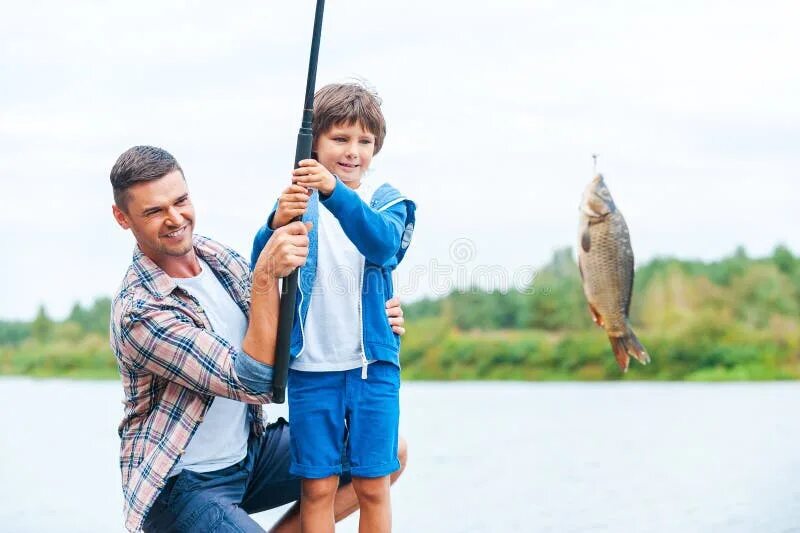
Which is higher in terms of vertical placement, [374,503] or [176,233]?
[176,233]

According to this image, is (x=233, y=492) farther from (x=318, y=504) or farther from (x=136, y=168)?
(x=136, y=168)

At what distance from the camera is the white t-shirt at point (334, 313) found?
8.89ft

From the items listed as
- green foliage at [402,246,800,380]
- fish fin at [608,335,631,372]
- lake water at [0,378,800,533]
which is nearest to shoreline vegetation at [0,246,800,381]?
green foliage at [402,246,800,380]

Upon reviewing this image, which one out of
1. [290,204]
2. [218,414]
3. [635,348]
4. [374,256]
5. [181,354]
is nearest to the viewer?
[290,204]

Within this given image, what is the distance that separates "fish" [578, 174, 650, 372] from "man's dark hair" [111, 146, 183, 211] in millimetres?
1150

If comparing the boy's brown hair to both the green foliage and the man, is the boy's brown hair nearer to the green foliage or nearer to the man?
the man

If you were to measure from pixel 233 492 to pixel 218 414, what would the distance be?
0.21m

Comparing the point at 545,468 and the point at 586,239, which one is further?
the point at 545,468

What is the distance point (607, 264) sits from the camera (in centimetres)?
290

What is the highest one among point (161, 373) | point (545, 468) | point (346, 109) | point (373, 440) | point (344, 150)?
point (346, 109)

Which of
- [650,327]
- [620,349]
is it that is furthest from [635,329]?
[620,349]

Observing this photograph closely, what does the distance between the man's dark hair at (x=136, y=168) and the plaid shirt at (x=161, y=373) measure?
178mm

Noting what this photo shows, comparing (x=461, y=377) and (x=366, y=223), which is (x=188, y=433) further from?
(x=461, y=377)

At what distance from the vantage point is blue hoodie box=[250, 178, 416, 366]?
2.58 metres
